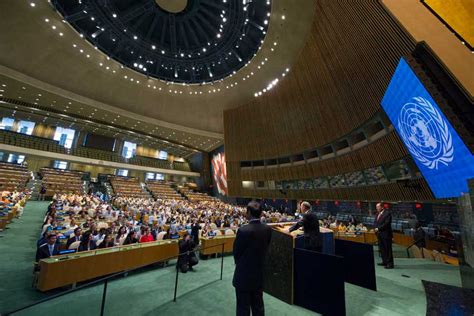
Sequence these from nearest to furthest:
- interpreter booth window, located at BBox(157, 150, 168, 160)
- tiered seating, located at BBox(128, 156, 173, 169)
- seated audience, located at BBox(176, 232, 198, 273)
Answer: seated audience, located at BBox(176, 232, 198, 273), tiered seating, located at BBox(128, 156, 173, 169), interpreter booth window, located at BBox(157, 150, 168, 160)

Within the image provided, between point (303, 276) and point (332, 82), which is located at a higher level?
point (332, 82)

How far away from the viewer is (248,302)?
2.53 meters

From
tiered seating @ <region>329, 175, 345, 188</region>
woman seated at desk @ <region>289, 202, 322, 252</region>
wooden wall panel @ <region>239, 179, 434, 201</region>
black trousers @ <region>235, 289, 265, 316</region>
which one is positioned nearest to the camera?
black trousers @ <region>235, 289, 265, 316</region>

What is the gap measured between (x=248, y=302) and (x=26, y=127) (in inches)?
1527

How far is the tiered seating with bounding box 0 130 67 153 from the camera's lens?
75.4ft

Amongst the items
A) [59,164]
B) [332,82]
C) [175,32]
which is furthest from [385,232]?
[59,164]

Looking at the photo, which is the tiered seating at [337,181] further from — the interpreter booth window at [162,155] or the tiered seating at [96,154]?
the interpreter booth window at [162,155]

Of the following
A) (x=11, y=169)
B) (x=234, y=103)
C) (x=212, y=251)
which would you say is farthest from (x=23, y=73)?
(x=212, y=251)

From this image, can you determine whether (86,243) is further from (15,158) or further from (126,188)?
(15,158)

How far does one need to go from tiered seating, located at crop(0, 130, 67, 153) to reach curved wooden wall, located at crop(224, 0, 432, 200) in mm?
24004

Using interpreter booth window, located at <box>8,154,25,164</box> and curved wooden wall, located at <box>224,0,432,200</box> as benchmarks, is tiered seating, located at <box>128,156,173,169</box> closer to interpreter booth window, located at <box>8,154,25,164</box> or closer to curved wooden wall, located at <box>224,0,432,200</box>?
interpreter booth window, located at <box>8,154,25,164</box>

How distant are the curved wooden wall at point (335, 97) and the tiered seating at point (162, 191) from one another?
14.2 m

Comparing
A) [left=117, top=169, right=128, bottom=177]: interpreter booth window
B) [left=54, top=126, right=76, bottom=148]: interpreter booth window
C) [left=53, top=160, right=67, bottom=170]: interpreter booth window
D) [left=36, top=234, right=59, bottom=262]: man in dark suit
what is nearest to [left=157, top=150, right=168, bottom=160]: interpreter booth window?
[left=117, top=169, right=128, bottom=177]: interpreter booth window

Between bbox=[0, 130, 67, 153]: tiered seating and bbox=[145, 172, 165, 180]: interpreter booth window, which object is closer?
bbox=[0, 130, 67, 153]: tiered seating
